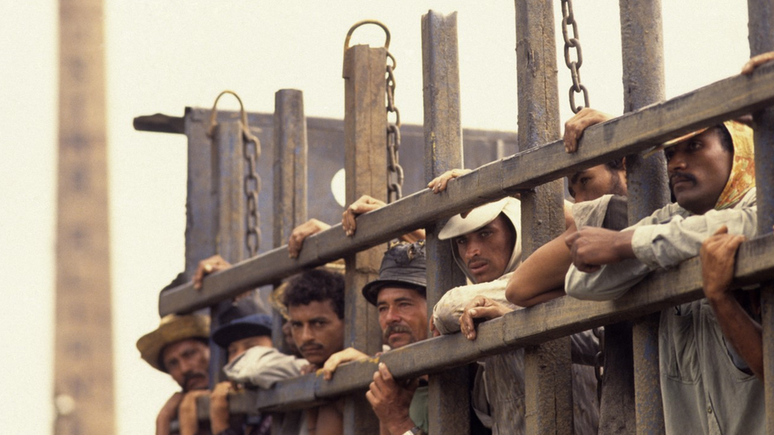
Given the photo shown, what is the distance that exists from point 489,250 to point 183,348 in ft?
12.7

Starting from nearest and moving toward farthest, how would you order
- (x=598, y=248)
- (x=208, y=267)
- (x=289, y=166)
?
1. (x=598, y=248)
2. (x=289, y=166)
3. (x=208, y=267)

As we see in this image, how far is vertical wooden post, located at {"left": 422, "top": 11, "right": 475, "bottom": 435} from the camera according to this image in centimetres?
736

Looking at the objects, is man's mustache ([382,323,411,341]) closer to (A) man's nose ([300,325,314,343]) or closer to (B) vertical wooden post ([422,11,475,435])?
(B) vertical wooden post ([422,11,475,435])

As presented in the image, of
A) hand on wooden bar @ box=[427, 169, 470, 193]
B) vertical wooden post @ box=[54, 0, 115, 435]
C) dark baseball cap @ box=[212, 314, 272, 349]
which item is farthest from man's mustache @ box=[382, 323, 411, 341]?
vertical wooden post @ box=[54, 0, 115, 435]

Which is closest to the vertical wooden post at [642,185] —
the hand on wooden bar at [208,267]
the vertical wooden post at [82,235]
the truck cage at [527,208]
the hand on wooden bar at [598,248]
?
the truck cage at [527,208]

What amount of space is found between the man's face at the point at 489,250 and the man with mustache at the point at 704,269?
3.77 ft

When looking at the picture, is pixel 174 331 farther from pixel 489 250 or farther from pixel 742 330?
pixel 742 330

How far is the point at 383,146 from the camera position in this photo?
8.59 meters

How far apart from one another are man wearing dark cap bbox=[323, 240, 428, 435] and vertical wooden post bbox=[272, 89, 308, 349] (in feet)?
4.71

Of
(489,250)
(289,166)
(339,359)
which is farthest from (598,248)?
(289,166)

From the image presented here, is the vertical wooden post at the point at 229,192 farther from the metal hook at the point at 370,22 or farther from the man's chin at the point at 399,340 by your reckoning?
the man's chin at the point at 399,340

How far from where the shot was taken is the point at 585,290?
19.7 feet

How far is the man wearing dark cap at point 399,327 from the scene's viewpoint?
758cm

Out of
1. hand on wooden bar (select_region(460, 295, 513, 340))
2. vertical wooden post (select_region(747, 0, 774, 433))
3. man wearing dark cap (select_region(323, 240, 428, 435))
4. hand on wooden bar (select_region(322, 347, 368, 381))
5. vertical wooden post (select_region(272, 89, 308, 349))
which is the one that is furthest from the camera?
vertical wooden post (select_region(272, 89, 308, 349))
